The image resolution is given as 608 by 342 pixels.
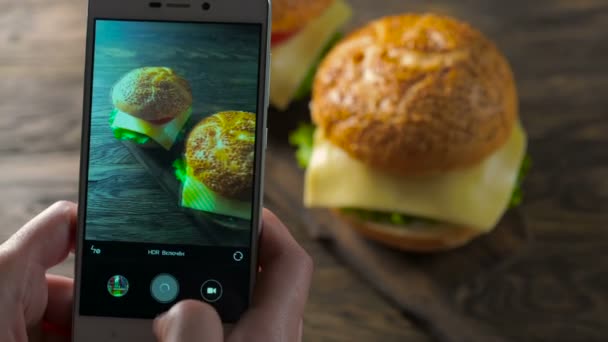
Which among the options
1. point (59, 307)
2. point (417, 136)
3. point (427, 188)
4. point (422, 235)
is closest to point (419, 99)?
point (417, 136)

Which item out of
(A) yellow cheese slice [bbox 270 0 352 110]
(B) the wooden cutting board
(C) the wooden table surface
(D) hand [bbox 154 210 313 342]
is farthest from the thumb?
(A) yellow cheese slice [bbox 270 0 352 110]

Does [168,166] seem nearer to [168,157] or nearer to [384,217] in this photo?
[168,157]

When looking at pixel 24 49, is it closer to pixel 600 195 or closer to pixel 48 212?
pixel 48 212

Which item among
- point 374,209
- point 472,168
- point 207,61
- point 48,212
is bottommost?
point 374,209

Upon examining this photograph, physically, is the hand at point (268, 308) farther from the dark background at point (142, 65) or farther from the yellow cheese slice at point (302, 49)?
the yellow cheese slice at point (302, 49)

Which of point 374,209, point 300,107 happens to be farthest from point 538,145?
point 300,107
